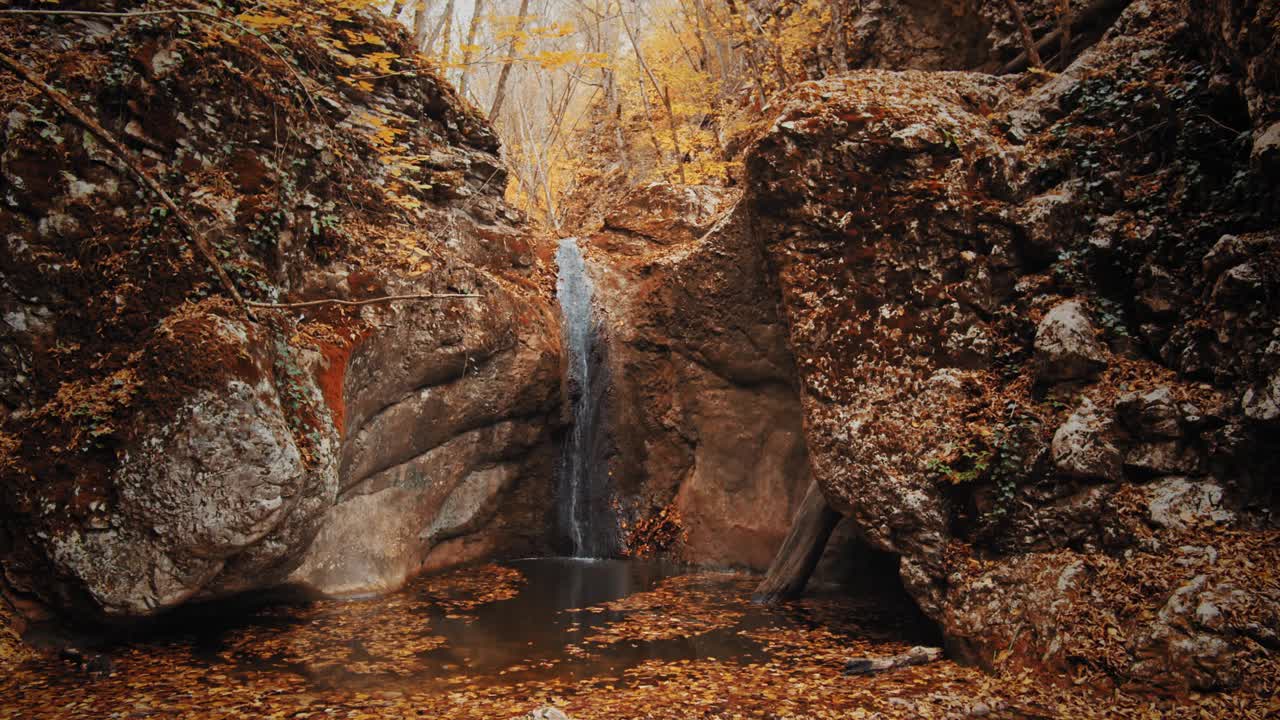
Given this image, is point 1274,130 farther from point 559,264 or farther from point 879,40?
point 559,264

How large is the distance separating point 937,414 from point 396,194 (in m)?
8.18

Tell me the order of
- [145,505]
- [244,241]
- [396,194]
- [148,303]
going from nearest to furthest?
[145,505] → [148,303] → [244,241] → [396,194]

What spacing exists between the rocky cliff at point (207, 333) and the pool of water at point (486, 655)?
671mm

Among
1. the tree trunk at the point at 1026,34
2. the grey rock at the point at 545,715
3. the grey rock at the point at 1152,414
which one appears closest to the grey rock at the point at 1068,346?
the grey rock at the point at 1152,414

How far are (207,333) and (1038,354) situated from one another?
25.8ft

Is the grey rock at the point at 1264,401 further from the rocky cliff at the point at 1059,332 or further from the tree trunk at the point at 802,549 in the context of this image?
the tree trunk at the point at 802,549

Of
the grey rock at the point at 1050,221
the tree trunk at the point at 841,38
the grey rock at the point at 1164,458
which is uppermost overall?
the tree trunk at the point at 841,38

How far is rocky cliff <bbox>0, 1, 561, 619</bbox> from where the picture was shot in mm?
5895

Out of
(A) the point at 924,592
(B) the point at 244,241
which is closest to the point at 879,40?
(A) the point at 924,592

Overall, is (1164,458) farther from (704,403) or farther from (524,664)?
(704,403)

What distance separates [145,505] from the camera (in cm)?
586

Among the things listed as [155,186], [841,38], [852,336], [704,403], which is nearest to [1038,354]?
[852,336]

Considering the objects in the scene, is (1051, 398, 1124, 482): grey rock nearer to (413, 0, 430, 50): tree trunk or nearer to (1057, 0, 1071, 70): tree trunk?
(1057, 0, 1071, 70): tree trunk

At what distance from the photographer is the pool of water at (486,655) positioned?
540 centimetres
